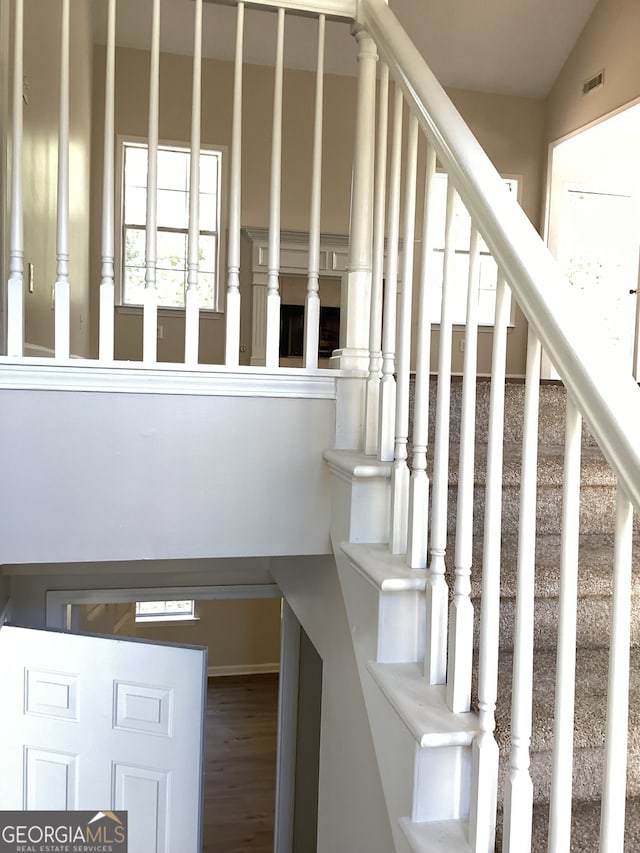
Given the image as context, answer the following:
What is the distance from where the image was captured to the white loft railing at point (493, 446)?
2.75 feet

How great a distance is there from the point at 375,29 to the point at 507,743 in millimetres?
1652

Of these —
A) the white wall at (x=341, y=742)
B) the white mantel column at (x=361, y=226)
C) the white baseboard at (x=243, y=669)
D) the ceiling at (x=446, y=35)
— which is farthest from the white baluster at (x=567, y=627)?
the white baseboard at (x=243, y=669)

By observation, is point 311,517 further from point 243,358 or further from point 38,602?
point 243,358

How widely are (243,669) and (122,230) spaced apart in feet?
16.2

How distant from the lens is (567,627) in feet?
3.02

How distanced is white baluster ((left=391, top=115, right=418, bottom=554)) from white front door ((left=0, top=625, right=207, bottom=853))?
1.34 meters

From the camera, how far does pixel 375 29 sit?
1.73 metres

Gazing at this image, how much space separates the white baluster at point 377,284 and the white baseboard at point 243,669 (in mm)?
6669

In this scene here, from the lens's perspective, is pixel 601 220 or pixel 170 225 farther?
pixel 170 225

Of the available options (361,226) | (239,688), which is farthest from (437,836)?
(239,688)

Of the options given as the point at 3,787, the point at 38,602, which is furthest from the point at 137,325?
the point at 3,787

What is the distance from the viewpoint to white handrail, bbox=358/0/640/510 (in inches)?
32.6

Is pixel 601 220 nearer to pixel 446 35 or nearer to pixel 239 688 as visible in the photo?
pixel 446 35

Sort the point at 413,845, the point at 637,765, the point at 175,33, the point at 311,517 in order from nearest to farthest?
the point at 413,845 < the point at 637,765 < the point at 311,517 < the point at 175,33
